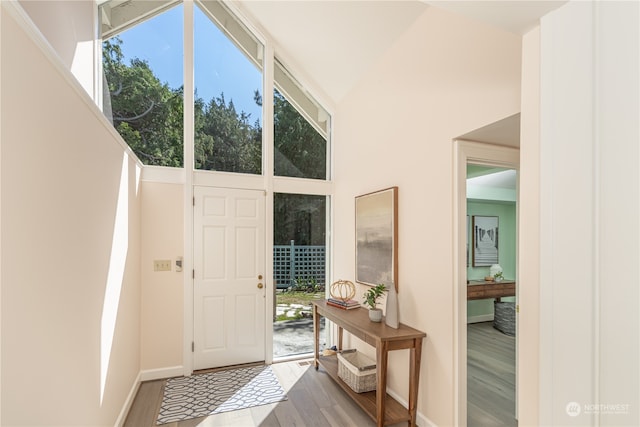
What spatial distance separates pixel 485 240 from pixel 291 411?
432cm

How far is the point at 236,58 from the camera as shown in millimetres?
3711

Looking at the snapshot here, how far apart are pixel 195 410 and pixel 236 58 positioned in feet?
12.0

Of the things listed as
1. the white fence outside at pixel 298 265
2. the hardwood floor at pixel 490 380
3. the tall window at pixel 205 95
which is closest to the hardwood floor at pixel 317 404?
the hardwood floor at pixel 490 380

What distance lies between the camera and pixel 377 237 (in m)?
2.91

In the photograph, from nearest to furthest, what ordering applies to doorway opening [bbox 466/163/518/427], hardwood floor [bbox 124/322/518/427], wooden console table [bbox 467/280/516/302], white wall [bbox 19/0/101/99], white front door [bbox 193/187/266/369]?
white wall [bbox 19/0/101/99] < hardwood floor [bbox 124/322/518/427] < doorway opening [bbox 466/163/518/427] < white front door [bbox 193/187/266/369] < wooden console table [bbox 467/280/516/302]

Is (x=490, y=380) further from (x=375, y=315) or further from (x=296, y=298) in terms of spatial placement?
(x=296, y=298)

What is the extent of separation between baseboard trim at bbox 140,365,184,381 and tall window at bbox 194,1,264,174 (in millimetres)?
2150

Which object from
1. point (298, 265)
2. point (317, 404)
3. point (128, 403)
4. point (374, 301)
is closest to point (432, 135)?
point (374, 301)

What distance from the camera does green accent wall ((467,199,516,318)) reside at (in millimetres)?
5250

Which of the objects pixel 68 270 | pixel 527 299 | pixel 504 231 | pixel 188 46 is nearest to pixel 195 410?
pixel 68 270

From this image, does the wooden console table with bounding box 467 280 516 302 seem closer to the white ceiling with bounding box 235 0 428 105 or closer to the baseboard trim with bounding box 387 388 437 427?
the baseboard trim with bounding box 387 388 437 427

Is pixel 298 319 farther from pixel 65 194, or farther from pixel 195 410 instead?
pixel 65 194

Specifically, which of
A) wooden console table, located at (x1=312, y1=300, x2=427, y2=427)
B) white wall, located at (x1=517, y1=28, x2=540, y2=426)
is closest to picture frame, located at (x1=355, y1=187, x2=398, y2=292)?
wooden console table, located at (x1=312, y1=300, x2=427, y2=427)

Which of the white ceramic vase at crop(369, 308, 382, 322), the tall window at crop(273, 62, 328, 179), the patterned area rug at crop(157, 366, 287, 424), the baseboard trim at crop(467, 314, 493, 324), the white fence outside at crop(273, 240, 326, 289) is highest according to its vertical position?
the tall window at crop(273, 62, 328, 179)
